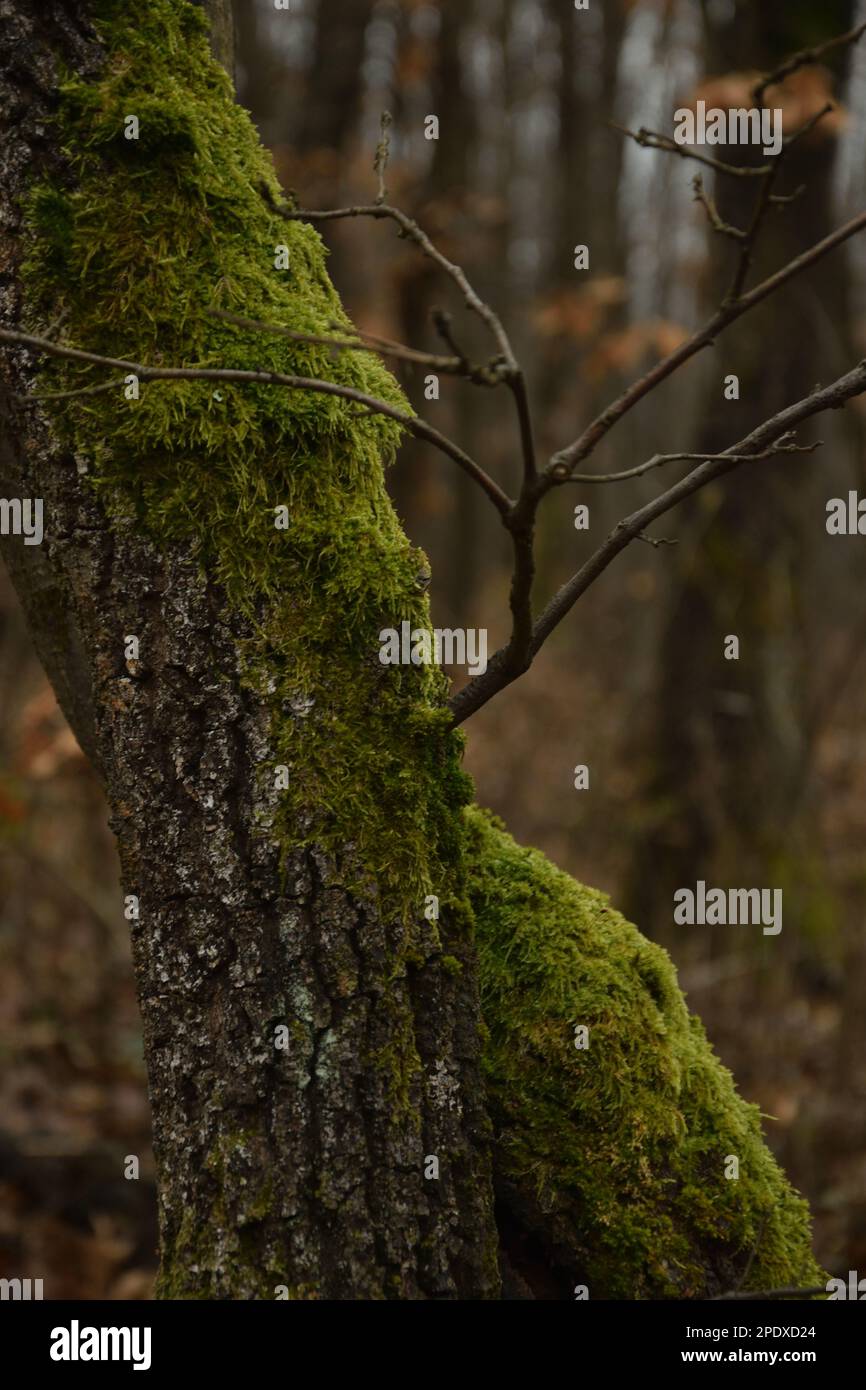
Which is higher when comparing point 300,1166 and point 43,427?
point 43,427

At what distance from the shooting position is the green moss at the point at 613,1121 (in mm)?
1933

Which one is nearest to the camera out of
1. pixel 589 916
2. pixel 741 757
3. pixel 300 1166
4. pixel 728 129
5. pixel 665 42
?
pixel 300 1166

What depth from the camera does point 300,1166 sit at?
5.71 ft

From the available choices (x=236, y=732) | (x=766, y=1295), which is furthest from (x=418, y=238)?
(x=766, y=1295)

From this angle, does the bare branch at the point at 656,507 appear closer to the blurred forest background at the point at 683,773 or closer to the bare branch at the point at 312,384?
the bare branch at the point at 312,384

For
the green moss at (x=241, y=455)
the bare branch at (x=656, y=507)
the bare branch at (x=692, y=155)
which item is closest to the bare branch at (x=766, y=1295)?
the green moss at (x=241, y=455)

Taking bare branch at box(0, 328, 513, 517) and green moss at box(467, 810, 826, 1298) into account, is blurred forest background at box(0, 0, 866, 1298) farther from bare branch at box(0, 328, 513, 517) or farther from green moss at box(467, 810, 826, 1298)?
green moss at box(467, 810, 826, 1298)

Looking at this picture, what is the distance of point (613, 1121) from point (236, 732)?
0.96m

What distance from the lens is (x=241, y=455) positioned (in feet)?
5.97

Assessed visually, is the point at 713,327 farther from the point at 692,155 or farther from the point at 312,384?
the point at 312,384
